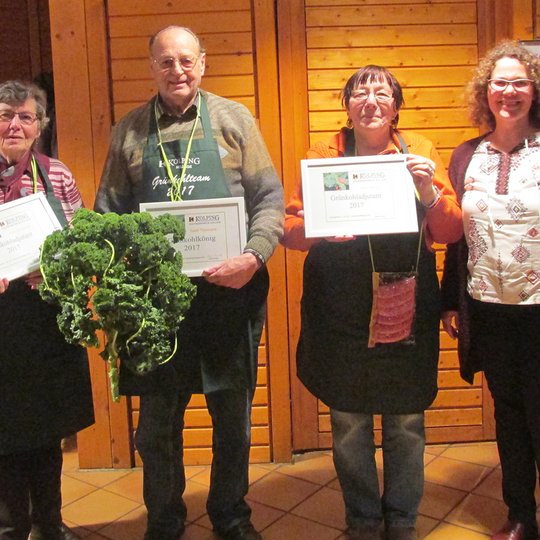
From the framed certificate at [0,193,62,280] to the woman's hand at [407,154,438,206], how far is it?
1008 millimetres

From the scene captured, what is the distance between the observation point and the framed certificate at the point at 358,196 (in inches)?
75.5

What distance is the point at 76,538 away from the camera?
2.20m

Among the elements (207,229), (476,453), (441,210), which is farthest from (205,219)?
(476,453)

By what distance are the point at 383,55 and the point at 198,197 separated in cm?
127

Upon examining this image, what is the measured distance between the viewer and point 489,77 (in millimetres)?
2051

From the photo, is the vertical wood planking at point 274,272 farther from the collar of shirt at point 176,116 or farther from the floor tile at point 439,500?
the collar of shirt at point 176,116

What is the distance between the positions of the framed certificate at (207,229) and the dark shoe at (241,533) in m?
0.87

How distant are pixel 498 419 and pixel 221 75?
165 cm

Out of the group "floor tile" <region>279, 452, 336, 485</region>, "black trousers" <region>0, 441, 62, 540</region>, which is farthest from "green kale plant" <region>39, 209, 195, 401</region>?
"floor tile" <region>279, 452, 336, 485</region>

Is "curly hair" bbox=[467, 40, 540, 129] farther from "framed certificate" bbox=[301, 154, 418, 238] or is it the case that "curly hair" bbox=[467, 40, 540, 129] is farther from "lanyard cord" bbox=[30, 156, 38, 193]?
"lanyard cord" bbox=[30, 156, 38, 193]

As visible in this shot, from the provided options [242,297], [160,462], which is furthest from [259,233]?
[160,462]

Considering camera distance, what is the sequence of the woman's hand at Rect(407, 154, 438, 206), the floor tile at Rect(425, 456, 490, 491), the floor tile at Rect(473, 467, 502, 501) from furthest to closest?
the floor tile at Rect(425, 456, 490, 491) → the floor tile at Rect(473, 467, 502, 501) → the woman's hand at Rect(407, 154, 438, 206)

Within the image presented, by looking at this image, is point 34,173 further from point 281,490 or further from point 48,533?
point 281,490

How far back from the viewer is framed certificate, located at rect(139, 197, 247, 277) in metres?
1.86
